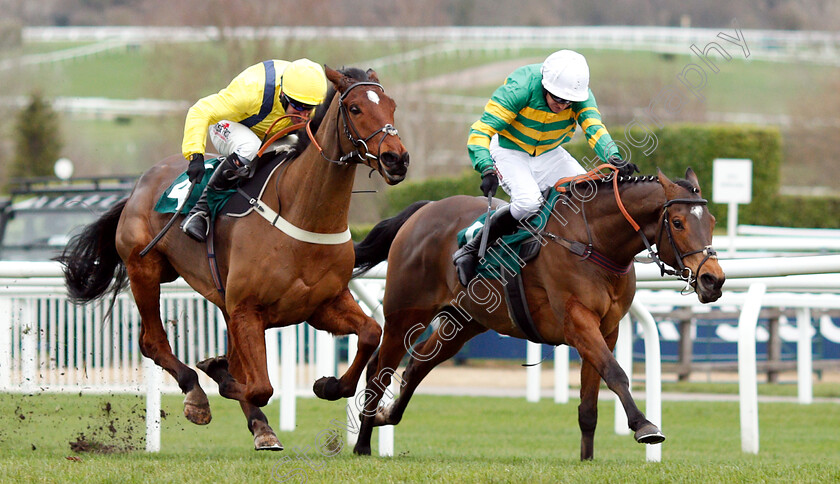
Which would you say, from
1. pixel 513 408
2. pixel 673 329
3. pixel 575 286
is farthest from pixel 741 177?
pixel 575 286

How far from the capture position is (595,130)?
5562mm

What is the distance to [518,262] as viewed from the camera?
219 inches

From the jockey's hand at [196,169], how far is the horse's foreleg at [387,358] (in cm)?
142

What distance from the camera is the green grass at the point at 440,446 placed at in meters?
4.44

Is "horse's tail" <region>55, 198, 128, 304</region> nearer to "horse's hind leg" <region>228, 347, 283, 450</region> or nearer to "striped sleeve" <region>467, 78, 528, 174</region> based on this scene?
"horse's hind leg" <region>228, 347, 283, 450</region>

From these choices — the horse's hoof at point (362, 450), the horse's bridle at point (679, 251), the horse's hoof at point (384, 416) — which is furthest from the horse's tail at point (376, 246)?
the horse's bridle at point (679, 251)

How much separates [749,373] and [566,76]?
2124 millimetres

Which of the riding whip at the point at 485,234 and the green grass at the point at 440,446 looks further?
the riding whip at the point at 485,234

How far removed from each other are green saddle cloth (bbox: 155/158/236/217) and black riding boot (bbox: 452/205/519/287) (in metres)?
1.20

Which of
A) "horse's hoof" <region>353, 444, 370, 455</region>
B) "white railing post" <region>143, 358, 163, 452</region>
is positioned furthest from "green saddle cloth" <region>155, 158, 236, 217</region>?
"horse's hoof" <region>353, 444, 370, 455</region>

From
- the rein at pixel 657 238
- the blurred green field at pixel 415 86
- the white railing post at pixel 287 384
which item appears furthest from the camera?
the blurred green field at pixel 415 86

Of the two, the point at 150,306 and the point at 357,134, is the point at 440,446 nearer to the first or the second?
the point at 150,306

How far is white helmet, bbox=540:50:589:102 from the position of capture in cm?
543

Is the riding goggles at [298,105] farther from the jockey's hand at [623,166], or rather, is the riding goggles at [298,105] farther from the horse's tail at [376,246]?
the jockey's hand at [623,166]
